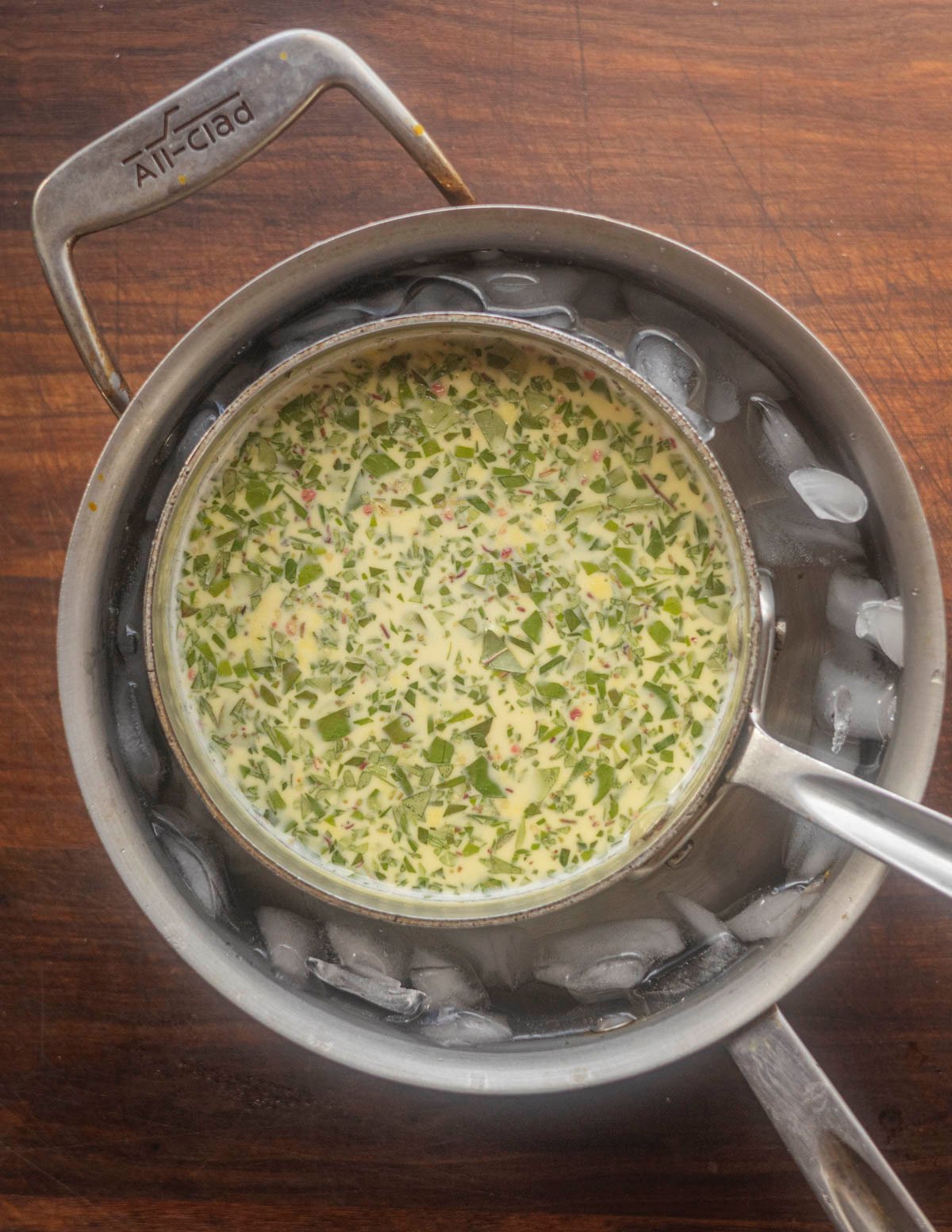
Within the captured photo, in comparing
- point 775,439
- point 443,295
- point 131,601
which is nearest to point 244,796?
point 131,601

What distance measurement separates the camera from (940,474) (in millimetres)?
1120

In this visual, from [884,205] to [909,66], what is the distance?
0.50 ft

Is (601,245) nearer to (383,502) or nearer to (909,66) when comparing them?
(383,502)

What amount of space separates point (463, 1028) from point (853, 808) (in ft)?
1.58

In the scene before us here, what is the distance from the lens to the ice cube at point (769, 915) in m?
1.06

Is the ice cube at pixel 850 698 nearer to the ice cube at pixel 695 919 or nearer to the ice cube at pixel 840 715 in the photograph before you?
the ice cube at pixel 840 715

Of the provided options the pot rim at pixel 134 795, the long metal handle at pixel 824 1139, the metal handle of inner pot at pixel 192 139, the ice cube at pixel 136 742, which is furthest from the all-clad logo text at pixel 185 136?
the long metal handle at pixel 824 1139

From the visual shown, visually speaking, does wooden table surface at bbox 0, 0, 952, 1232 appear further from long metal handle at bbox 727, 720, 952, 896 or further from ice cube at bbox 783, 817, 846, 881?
long metal handle at bbox 727, 720, 952, 896

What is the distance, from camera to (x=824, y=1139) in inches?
36.9

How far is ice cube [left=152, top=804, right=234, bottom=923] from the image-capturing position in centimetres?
110

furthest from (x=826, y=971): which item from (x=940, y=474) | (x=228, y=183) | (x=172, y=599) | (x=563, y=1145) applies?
(x=228, y=183)

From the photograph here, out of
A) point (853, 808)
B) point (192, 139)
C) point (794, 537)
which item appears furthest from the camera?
point (794, 537)

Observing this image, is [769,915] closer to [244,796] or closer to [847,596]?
[847,596]

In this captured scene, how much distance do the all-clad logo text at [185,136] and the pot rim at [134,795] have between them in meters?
0.13
